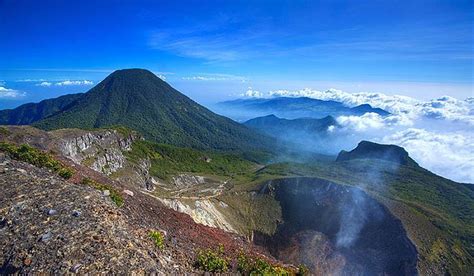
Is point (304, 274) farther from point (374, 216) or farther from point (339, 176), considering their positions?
point (339, 176)

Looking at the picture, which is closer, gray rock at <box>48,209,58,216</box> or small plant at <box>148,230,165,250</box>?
gray rock at <box>48,209,58,216</box>

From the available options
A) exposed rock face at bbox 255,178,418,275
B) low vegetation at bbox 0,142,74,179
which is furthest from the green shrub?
exposed rock face at bbox 255,178,418,275

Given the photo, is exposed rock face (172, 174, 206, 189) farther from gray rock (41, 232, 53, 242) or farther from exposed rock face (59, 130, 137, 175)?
gray rock (41, 232, 53, 242)

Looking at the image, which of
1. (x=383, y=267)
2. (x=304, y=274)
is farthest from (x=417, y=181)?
(x=304, y=274)

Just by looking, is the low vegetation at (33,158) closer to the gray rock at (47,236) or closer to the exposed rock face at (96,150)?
the gray rock at (47,236)

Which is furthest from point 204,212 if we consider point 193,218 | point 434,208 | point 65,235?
point 434,208

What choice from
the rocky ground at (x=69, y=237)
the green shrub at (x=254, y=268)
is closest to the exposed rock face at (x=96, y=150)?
the rocky ground at (x=69, y=237)
